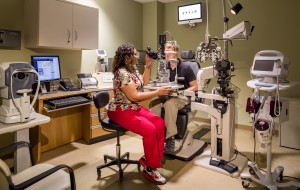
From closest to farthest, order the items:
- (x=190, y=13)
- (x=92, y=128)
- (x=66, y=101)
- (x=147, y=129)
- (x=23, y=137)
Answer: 1. (x=23, y=137)
2. (x=147, y=129)
3. (x=66, y=101)
4. (x=92, y=128)
5. (x=190, y=13)

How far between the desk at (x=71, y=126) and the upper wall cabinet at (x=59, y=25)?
0.69 m

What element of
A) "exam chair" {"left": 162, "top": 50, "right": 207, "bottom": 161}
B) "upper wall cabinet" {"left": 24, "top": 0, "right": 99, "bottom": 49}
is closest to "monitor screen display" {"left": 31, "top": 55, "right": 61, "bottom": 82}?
"upper wall cabinet" {"left": 24, "top": 0, "right": 99, "bottom": 49}

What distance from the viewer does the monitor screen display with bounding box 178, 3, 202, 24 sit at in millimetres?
4364

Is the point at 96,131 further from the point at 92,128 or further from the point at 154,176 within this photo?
the point at 154,176

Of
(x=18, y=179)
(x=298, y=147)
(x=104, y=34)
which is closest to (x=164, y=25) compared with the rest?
(x=104, y=34)

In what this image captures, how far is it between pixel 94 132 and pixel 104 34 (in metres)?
1.82

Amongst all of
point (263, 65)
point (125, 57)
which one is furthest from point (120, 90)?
point (263, 65)

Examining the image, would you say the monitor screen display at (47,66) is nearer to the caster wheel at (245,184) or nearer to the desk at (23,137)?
the desk at (23,137)

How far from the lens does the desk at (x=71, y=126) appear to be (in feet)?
10.3

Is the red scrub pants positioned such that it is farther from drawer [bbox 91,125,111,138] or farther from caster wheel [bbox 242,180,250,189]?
drawer [bbox 91,125,111,138]

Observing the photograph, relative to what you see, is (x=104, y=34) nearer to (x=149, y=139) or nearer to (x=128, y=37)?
(x=128, y=37)

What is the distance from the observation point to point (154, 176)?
2.33 m

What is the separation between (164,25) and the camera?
5.06 meters

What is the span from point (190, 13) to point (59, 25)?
2547 mm
